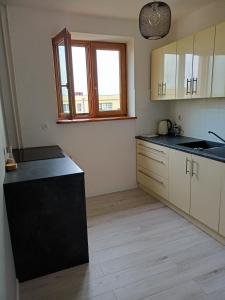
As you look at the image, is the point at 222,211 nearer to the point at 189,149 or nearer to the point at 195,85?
the point at 189,149

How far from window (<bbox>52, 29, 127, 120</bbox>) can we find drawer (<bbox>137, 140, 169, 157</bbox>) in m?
0.59

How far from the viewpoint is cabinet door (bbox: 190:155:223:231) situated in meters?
2.05

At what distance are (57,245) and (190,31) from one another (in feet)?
9.76

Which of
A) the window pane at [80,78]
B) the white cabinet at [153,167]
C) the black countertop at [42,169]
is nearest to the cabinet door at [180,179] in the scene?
the white cabinet at [153,167]

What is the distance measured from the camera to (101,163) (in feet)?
10.7

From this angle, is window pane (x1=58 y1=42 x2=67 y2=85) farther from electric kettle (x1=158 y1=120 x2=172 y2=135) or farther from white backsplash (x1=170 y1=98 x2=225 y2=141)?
white backsplash (x1=170 y1=98 x2=225 y2=141)

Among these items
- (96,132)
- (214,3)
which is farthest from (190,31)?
(96,132)

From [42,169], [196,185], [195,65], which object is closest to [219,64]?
[195,65]

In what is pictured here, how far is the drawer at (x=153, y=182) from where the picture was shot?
2857 millimetres

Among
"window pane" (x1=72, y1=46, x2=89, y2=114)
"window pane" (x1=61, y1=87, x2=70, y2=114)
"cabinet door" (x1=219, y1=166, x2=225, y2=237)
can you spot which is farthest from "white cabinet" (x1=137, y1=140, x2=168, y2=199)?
"window pane" (x1=61, y1=87, x2=70, y2=114)

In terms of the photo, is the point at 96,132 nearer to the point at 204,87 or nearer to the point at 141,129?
the point at 141,129

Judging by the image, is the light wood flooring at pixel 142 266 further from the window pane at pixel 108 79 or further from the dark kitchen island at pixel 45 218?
the window pane at pixel 108 79

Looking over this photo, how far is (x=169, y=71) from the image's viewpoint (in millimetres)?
2879

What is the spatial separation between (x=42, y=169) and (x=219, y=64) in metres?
1.98
